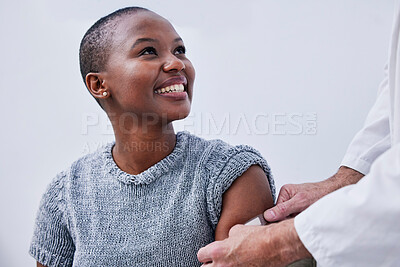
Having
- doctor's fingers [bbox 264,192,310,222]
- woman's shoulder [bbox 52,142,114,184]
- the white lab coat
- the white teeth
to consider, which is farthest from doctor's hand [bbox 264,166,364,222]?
woman's shoulder [bbox 52,142,114,184]

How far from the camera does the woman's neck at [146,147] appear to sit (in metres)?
1.26

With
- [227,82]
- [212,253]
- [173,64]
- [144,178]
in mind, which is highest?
[173,64]

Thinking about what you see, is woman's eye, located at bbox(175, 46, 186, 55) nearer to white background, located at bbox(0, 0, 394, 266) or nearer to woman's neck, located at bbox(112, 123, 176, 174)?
woman's neck, located at bbox(112, 123, 176, 174)

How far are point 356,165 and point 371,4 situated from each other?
918 millimetres

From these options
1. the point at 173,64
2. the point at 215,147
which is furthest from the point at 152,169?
the point at 173,64

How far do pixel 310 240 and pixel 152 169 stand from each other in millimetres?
525

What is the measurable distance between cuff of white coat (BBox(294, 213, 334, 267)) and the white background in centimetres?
116

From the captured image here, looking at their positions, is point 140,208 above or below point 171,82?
below

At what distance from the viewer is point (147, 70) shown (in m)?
1.18

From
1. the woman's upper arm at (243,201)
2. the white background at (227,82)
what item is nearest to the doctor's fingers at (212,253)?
the woman's upper arm at (243,201)

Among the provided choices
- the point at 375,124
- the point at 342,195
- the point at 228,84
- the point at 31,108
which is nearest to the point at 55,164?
the point at 31,108

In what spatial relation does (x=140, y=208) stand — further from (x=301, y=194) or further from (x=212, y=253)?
(x=301, y=194)

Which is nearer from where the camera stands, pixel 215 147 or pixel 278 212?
pixel 278 212

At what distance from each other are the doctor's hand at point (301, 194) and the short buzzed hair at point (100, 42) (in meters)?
0.60
